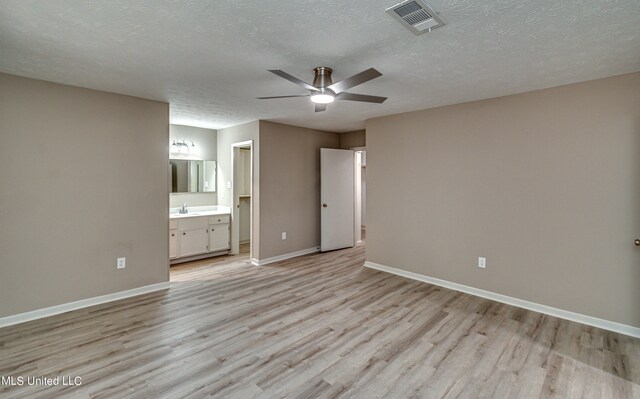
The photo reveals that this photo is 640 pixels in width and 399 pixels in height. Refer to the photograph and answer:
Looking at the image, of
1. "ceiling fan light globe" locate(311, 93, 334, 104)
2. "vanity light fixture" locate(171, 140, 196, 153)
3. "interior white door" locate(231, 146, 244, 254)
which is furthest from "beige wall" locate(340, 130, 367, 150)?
"ceiling fan light globe" locate(311, 93, 334, 104)

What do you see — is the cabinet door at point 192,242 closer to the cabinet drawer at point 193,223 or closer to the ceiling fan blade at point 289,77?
the cabinet drawer at point 193,223

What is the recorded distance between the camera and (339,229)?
610 cm

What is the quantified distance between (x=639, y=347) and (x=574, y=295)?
593 mm

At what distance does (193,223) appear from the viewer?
A: 5164mm

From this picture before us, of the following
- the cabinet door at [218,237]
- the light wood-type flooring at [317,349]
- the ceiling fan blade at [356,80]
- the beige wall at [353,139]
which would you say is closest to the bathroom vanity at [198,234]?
the cabinet door at [218,237]

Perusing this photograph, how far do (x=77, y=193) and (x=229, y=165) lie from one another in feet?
8.76

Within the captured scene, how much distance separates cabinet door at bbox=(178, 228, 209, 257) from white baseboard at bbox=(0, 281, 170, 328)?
3.83 ft

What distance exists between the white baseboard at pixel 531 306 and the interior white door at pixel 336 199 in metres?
1.59

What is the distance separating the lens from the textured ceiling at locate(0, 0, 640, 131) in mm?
1774

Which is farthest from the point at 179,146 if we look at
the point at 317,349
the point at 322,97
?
the point at 317,349

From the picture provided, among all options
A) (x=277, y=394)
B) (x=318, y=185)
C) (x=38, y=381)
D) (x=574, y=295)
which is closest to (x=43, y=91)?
(x=38, y=381)

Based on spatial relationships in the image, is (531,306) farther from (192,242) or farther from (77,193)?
(77,193)

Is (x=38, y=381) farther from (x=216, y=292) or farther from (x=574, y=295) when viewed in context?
(x=574, y=295)

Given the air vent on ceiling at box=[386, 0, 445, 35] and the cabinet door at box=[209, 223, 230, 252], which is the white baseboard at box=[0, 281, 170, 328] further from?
the air vent on ceiling at box=[386, 0, 445, 35]
